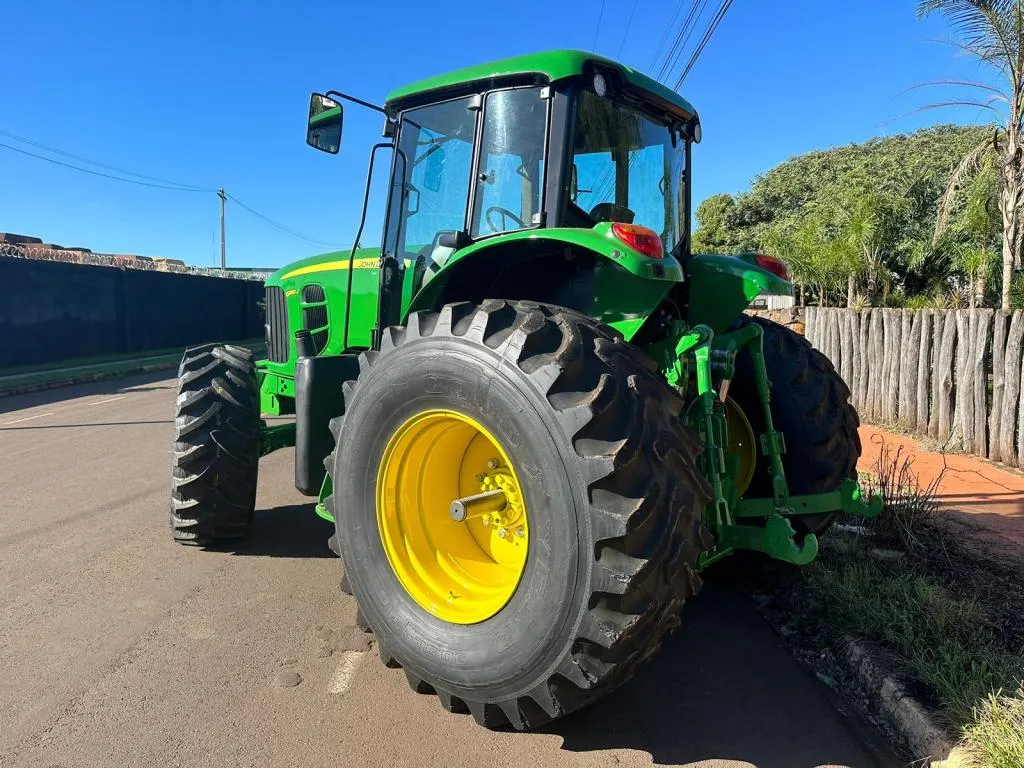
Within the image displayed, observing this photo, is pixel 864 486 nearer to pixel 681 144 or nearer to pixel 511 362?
pixel 681 144

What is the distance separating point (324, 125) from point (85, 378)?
1364 cm

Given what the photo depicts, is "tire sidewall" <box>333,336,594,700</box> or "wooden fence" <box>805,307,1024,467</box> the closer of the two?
"tire sidewall" <box>333,336,594,700</box>

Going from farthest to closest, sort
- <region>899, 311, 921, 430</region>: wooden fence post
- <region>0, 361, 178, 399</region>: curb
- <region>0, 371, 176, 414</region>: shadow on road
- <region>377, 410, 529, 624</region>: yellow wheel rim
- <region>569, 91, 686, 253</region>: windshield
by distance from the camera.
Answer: <region>0, 361, 178, 399</region>: curb
<region>0, 371, 176, 414</region>: shadow on road
<region>899, 311, 921, 430</region>: wooden fence post
<region>569, 91, 686, 253</region>: windshield
<region>377, 410, 529, 624</region>: yellow wheel rim

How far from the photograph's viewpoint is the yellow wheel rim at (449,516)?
296 cm

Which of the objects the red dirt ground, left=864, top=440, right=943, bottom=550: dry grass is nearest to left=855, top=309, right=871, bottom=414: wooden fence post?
the red dirt ground

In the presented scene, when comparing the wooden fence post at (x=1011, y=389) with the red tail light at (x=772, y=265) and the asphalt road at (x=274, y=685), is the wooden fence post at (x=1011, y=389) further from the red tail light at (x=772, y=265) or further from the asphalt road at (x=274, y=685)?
the asphalt road at (x=274, y=685)

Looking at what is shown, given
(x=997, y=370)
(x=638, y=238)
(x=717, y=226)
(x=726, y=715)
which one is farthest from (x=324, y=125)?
(x=717, y=226)

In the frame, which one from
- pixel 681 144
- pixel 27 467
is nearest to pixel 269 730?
pixel 681 144

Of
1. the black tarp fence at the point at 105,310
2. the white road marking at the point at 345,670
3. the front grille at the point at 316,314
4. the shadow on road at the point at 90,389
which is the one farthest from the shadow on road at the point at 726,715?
the black tarp fence at the point at 105,310

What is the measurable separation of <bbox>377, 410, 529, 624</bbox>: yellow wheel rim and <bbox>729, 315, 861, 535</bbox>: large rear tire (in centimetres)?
144

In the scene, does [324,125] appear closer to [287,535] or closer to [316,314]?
[316,314]

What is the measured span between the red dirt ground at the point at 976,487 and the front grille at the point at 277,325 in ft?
15.3

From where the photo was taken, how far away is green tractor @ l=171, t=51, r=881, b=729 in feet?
7.82

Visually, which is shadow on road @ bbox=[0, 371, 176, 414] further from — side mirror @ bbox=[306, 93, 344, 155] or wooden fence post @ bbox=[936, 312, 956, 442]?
wooden fence post @ bbox=[936, 312, 956, 442]
